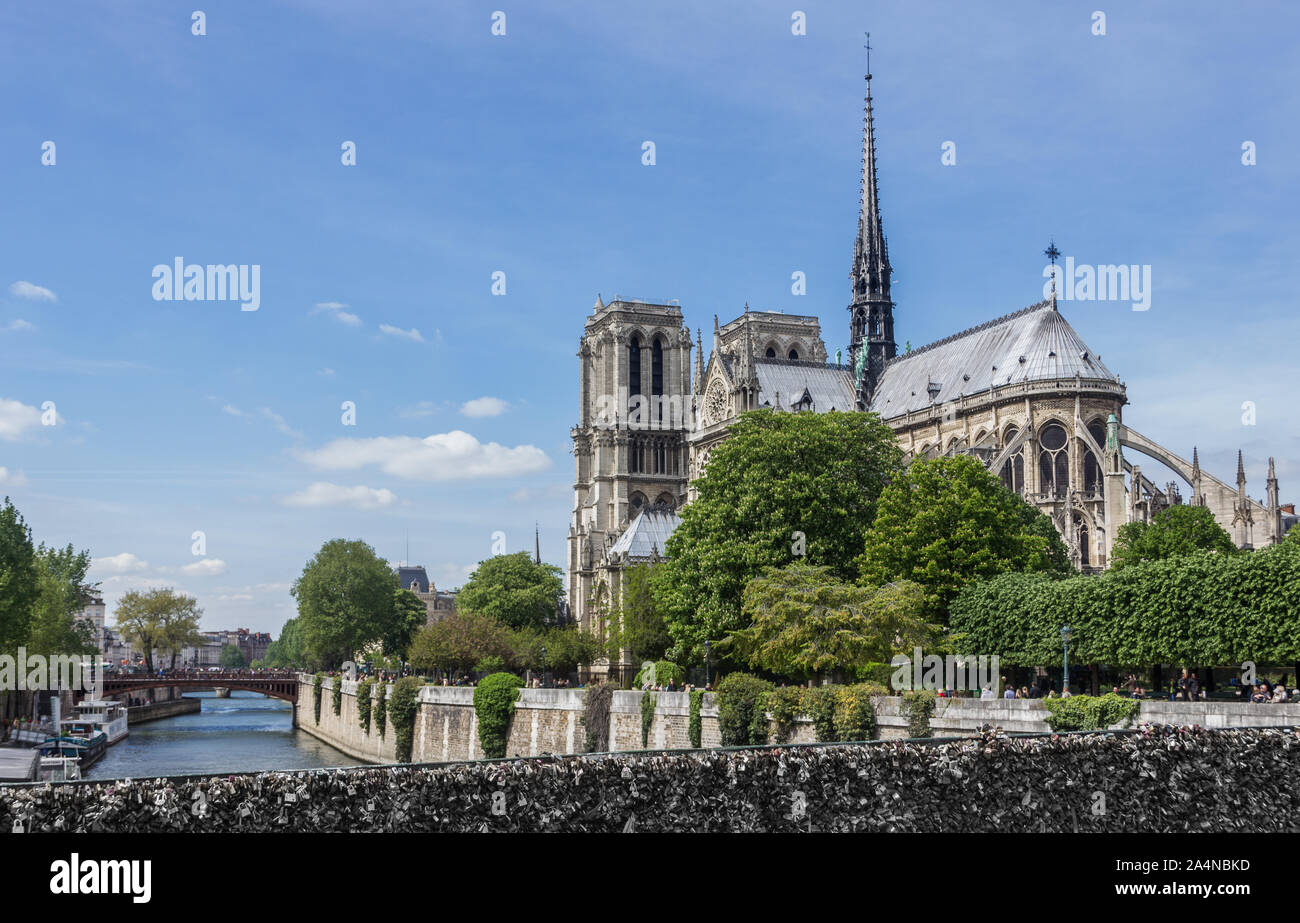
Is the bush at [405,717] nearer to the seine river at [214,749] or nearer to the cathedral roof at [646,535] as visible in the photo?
the seine river at [214,749]

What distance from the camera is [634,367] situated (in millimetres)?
120875

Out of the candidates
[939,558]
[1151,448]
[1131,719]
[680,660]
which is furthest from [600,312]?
[1131,719]

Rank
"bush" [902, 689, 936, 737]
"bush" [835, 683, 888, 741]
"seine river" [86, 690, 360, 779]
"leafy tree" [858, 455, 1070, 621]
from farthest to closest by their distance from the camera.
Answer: "seine river" [86, 690, 360, 779] → "leafy tree" [858, 455, 1070, 621] → "bush" [835, 683, 888, 741] → "bush" [902, 689, 936, 737]

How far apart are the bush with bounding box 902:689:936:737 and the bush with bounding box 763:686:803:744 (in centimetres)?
358

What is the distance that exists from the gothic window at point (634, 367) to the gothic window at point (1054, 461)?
47451 mm

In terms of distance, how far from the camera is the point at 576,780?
70.7ft

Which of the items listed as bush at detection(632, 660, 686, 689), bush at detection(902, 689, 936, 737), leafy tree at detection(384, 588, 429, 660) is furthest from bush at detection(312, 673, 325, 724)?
bush at detection(902, 689, 936, 737)

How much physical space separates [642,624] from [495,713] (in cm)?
1692

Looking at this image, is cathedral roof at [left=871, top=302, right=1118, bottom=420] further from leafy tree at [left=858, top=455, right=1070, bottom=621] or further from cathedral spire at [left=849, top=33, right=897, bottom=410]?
leafy tree at [left=858, top=455, right=1070, bottom=621]

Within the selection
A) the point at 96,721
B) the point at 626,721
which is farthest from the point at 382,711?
the point at 96,721

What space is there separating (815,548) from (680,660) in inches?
345

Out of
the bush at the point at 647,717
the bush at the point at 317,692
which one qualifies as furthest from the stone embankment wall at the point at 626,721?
the bush at the point at 317,692

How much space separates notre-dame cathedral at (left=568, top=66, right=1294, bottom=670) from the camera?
7600cm
